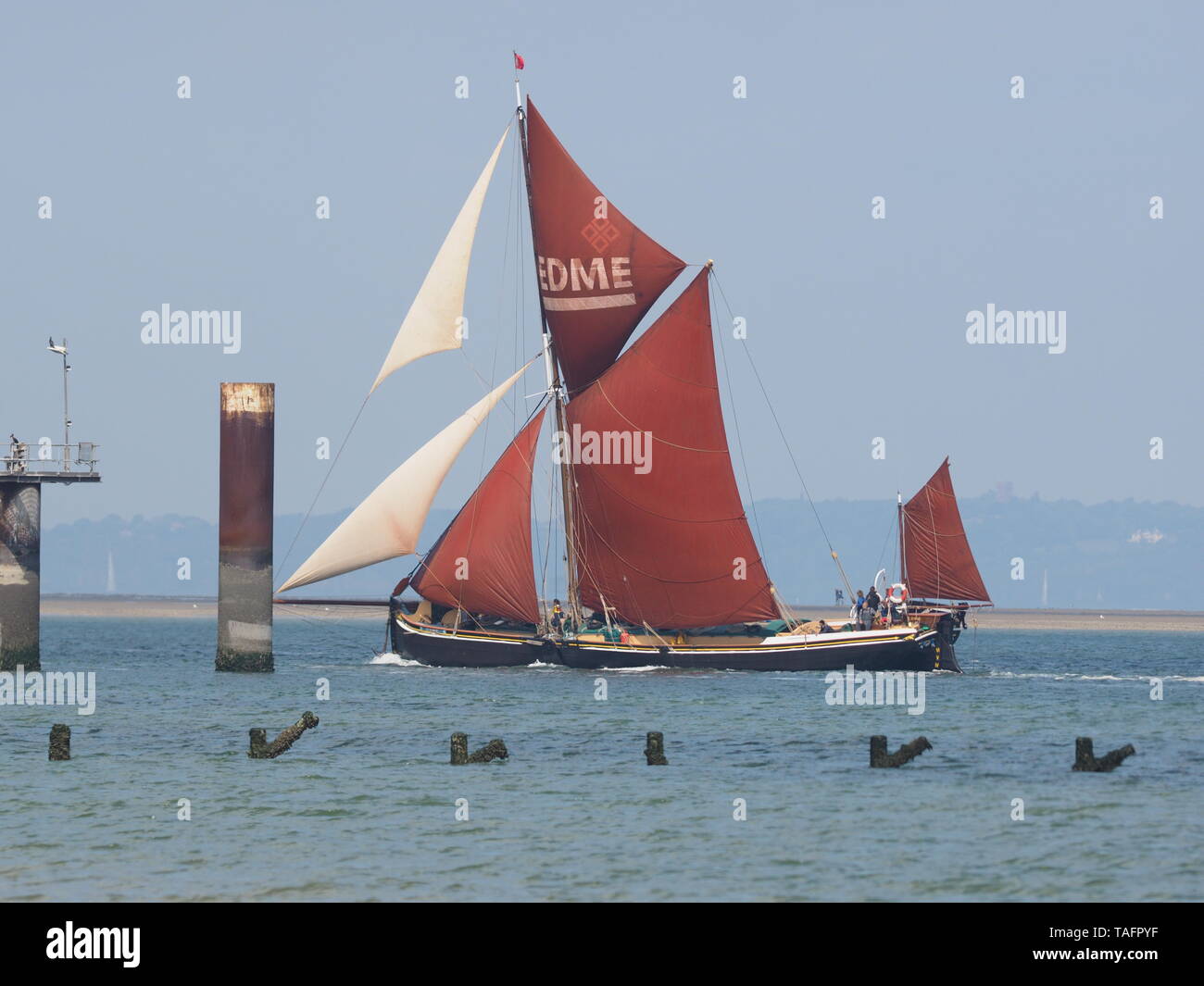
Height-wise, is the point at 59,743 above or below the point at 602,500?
below

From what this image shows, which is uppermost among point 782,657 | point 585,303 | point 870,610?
point 585,303

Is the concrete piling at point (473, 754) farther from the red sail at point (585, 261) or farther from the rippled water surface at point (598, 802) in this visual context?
the red sail at point (585, 261)

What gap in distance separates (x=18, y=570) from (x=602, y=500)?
2173cm

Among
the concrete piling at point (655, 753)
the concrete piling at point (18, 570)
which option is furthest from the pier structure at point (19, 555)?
the concrete piling at point (655, 753)

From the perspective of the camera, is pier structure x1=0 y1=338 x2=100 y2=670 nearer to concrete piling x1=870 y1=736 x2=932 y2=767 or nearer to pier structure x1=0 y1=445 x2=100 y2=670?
pier structure x1=0 y1=445 x2=100 y2=670

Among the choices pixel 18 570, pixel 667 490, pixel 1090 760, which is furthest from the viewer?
pixel 667 490

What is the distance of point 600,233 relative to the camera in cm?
6981

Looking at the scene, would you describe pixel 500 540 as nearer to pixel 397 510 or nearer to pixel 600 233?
pixel 397 510

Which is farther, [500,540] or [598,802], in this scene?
[500,540]

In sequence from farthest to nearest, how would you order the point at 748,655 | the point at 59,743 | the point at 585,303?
the point at 748,655, the point at 585,303, the point at 59,743

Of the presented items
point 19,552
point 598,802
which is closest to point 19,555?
point 19,552

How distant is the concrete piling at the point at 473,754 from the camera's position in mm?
40156

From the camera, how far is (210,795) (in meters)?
35.6
